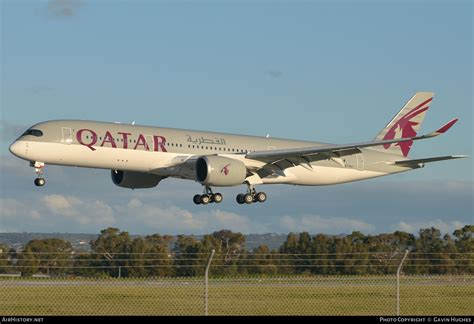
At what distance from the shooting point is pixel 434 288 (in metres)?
33.9

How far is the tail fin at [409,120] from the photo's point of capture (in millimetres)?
59022

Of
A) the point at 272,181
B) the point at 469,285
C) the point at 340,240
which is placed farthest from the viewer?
the point at 340,240

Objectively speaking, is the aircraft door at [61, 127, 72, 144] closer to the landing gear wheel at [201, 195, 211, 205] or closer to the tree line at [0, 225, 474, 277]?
the tree line at [0, 225, 474, 277]

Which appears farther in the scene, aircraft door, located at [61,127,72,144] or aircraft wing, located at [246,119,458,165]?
aircraft wing, located at [246,119,458,165]

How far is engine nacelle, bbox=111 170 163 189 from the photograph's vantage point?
5125 cm

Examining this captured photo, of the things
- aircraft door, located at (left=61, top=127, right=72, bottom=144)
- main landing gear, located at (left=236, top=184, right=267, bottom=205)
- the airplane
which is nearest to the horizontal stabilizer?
the airplane

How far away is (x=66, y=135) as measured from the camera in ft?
145

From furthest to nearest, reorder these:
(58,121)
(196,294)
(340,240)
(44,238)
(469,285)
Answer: (44,238), (340,240), (58,121), (469,285), (196,294)

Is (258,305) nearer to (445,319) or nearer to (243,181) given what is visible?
(445,319)

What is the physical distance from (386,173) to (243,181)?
11687mm

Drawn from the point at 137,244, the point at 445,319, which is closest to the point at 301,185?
the point at 137,244

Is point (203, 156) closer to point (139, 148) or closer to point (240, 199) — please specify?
point (139, 148)

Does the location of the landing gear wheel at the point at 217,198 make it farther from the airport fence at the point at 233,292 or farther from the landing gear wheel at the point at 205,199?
the airport fence at the point at 233,292

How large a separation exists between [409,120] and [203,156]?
18913 millimetres
